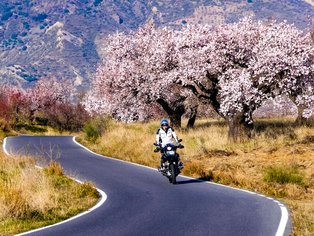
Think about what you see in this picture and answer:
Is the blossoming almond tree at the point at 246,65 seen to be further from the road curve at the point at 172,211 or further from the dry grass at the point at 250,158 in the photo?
the road curve at the point at 172,211

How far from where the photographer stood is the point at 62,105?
77.8 m

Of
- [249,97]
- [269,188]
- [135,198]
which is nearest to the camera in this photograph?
[135,198]

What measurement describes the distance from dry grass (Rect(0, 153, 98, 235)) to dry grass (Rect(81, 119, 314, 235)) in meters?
5.21

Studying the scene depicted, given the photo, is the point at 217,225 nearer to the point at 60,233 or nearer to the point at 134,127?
the point at 60,233

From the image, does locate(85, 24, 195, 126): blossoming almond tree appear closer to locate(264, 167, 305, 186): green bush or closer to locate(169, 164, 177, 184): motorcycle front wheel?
locate(264, 167, 305, 186): green bush

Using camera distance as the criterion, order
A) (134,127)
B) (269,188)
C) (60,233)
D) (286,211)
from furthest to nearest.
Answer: (134,127)
(269,188)
(286,211)
(60,233)

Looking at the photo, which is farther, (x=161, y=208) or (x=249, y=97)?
(x=249, y=97)

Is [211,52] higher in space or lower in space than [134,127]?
higher

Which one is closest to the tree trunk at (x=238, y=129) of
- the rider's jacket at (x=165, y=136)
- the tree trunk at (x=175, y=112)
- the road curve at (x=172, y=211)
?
the tree trunk at (x=175, y=112)

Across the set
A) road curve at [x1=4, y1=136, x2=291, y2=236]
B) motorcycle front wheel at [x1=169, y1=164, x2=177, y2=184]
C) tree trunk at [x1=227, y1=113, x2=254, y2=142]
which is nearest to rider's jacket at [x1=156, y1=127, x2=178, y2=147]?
motorcycle front wheel at [x1=169, y1=164, x2=177, y2=184]

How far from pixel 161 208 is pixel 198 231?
2.60 m

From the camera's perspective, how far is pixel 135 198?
45.0 ft

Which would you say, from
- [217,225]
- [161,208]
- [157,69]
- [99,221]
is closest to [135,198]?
[161,208]

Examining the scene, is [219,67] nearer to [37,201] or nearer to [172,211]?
[172,211]
